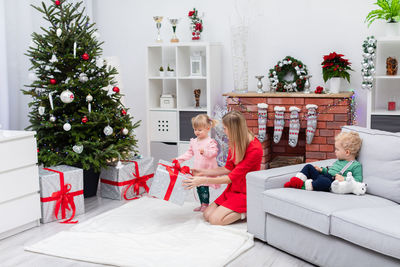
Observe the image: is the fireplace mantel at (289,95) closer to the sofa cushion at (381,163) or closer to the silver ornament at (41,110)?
the sofa cushion at (381,163)

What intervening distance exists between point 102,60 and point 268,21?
6.41 feet

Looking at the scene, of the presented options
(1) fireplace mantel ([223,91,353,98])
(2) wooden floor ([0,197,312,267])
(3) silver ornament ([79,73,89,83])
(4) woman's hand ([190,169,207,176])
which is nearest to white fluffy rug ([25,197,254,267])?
(2) wooden floor ([0,197,312,267])

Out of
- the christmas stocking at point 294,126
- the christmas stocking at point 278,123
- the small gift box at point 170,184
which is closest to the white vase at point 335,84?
the christmas stocking at point 294,126

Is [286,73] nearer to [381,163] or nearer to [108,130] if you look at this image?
[108,130]

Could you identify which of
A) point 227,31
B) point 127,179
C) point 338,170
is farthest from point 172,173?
point 227,31

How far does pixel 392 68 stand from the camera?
4.50 metres

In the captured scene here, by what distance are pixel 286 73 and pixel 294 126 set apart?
0.70 metres

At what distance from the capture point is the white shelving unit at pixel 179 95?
5141mm

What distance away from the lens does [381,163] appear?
300 cm

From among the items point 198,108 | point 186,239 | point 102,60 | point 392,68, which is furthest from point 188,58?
point 186,239

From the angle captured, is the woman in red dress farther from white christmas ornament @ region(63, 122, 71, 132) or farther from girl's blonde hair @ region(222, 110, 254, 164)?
white christmas ornament @ region(63, 122, 71, 132)

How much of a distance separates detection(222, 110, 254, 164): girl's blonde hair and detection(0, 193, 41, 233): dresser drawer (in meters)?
1.52

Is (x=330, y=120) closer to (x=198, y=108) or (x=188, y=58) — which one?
(x=198, y=108)

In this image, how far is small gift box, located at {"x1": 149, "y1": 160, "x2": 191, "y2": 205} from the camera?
334 cm
